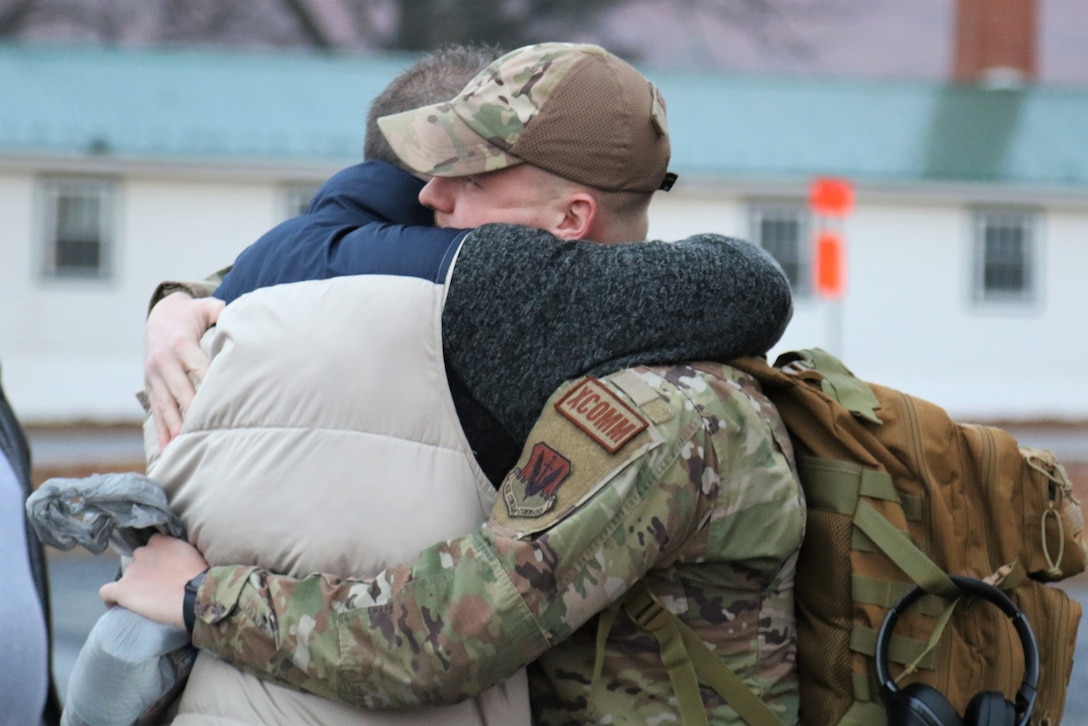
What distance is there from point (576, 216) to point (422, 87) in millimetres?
499

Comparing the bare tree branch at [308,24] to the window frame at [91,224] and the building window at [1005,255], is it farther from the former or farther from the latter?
the building window at [1005,255]

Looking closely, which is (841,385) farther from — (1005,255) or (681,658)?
(1005,255)

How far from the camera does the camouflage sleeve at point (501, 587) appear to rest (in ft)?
5.87

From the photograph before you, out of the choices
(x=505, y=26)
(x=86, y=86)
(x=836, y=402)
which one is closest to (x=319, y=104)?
(x=86, y=86)

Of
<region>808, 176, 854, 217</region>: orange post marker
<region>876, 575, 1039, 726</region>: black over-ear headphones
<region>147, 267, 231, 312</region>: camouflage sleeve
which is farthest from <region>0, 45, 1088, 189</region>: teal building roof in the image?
<region>876, 575, 1039, 726</region>: black over-ear headphones

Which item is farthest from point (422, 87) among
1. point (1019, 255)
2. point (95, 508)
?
point (1019, 255)

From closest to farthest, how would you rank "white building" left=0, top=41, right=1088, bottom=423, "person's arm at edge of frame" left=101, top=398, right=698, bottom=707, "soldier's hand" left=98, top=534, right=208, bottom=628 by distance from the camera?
"person's arm at edge of frame" left=101, top=398, right=698, bottom=707, "soldier's hand" left=98, top=534, right=208, bottom=628, "white building" left=0, top=41, right=1088, bottom=423

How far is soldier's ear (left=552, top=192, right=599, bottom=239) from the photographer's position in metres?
2.05

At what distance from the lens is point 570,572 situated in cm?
180

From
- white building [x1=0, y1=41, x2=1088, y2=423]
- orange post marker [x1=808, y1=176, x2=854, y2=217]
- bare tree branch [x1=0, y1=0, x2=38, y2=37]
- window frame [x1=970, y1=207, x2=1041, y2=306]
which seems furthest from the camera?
bare tree branch [x1=0, y1=0, x2=38, y2=37]

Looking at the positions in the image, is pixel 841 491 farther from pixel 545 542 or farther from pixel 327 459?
pixel 327 459

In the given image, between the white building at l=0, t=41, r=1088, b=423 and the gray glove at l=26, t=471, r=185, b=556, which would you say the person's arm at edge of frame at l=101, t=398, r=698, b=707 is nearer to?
the gray glove at l=26, t=471, r=185, b=556

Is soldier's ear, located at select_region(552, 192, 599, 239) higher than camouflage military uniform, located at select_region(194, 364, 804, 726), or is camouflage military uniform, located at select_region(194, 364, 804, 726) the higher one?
soldier's ear, located at select_region(552, 192, 599, 239)

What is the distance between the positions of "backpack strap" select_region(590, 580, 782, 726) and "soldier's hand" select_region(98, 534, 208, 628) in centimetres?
59
